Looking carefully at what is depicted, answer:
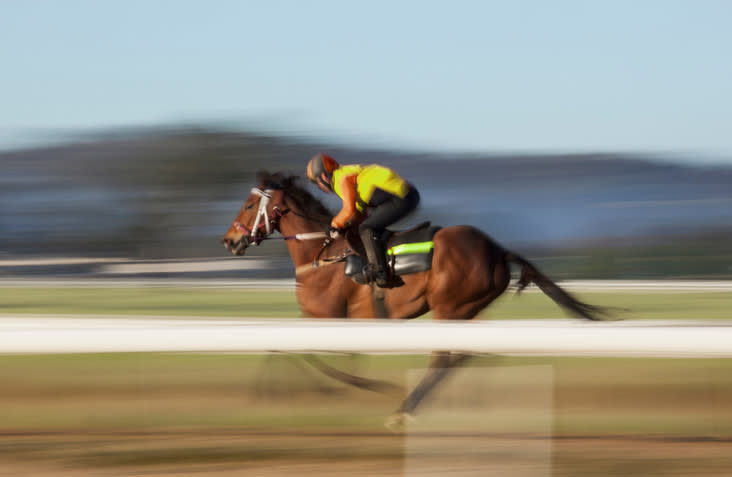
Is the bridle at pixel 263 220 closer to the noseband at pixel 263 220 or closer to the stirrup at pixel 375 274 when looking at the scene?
the noseband at pixel 263 220

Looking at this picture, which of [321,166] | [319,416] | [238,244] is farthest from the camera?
[238,244]

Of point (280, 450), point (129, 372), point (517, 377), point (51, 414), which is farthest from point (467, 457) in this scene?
point (129, 372)

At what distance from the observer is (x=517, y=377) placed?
125 inches

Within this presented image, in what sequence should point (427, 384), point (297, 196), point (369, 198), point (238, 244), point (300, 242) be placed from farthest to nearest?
point (238, 244) < point (297, 196) < point (300, 242) < point (369, 198) < point (427, 384)

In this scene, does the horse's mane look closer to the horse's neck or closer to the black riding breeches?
the horse's neck

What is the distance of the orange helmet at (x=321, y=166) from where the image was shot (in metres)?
5.51

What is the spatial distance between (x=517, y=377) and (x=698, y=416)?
2.41 m

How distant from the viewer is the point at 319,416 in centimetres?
499

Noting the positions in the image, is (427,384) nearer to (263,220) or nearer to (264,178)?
(263,220)

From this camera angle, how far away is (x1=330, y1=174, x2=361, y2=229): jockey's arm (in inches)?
216

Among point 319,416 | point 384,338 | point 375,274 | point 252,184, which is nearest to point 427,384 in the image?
point 384,338

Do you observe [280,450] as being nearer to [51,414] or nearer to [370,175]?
[51,414]

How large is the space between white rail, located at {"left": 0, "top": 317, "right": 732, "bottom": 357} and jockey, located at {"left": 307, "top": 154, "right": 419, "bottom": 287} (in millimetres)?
3026

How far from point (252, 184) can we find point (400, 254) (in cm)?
3961
